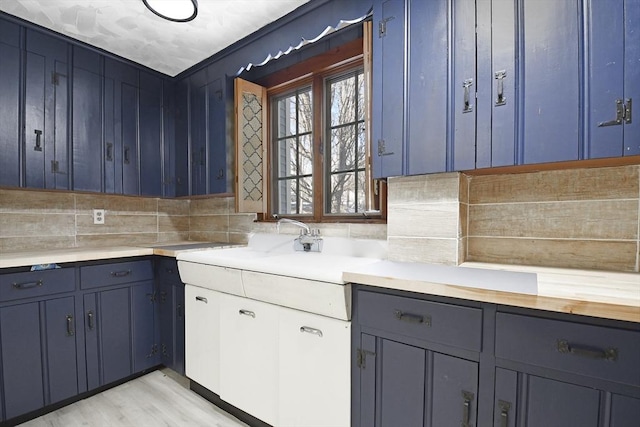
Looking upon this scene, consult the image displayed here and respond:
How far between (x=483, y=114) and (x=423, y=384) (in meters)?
1.07

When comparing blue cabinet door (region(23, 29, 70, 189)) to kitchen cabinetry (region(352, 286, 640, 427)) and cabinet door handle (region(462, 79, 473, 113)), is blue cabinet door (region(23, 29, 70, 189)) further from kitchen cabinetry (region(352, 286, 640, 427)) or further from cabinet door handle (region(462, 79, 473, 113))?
cabinet door handle (region(462, 79, 473, 113))

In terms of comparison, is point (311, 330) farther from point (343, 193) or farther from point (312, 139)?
point (312, 139)

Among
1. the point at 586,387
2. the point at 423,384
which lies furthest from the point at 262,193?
the point at 586,387

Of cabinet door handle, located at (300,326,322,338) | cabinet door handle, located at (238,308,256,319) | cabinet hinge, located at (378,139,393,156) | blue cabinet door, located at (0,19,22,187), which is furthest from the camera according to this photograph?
blue cabinet door, located at (0,19,22,187)

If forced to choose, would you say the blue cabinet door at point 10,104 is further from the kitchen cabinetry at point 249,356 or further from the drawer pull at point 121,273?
the kitchen cabinetry at point 249,356

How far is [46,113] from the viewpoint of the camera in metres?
1.98

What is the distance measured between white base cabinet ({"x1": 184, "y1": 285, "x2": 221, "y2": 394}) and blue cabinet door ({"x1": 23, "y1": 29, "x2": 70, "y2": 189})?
3.91ft

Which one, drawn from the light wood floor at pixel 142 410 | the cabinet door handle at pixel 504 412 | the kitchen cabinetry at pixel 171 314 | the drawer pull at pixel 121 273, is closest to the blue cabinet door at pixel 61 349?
the light wood floor at pixel 142 410

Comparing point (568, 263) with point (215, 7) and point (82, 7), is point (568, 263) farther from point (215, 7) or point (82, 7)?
point (82, 7)

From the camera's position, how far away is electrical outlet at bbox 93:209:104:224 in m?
2.46

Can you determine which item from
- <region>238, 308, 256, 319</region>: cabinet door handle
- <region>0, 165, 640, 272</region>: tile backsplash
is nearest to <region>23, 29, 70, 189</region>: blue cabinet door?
<region>238, 308, 256, 319</region>: cabinet door handle

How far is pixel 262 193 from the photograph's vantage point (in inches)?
93.0

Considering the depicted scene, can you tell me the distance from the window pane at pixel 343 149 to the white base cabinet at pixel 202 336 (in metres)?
1.13

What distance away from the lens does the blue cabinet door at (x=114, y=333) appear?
199cm
